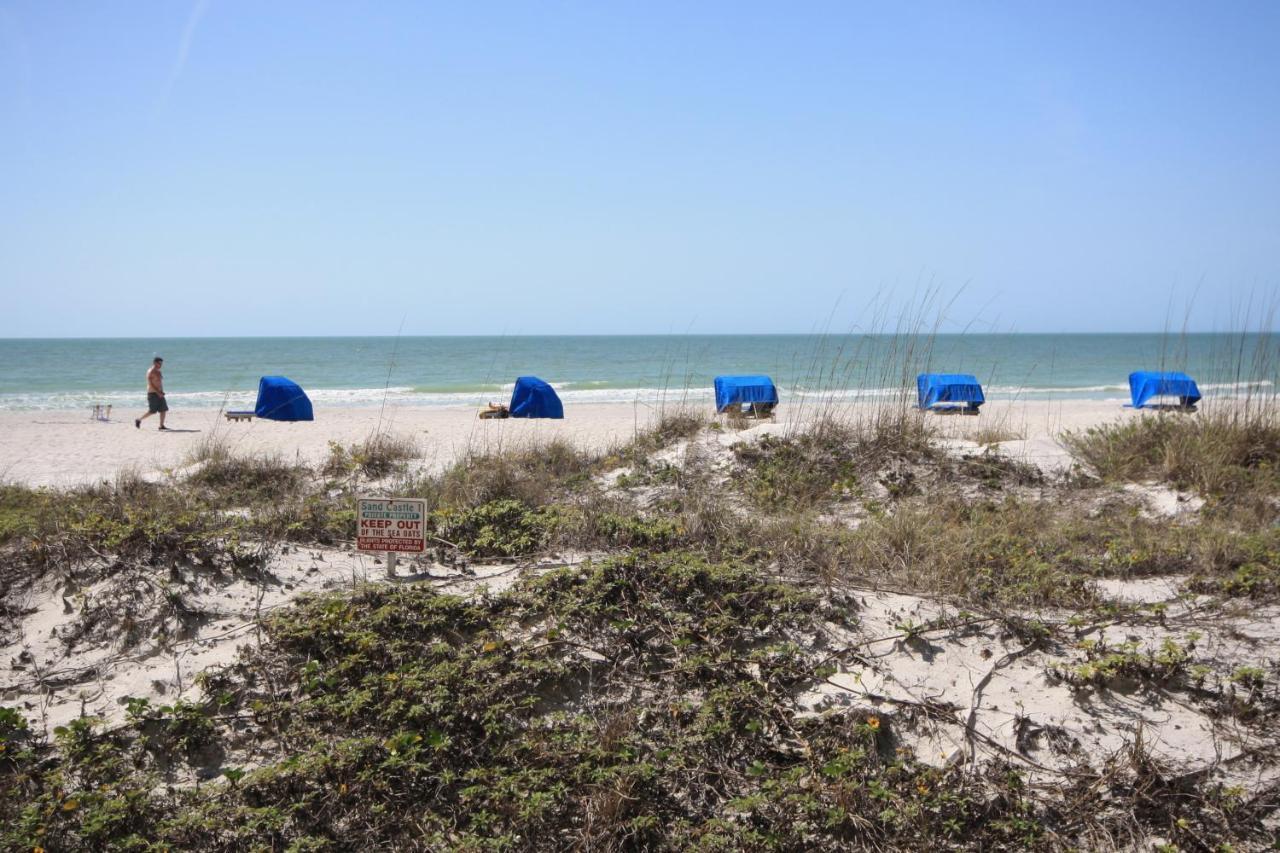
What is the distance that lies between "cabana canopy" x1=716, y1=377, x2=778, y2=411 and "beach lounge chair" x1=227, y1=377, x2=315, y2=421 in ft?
24.9

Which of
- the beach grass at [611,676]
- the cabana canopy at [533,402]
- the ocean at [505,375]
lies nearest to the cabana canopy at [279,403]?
the ocean at [505,375]

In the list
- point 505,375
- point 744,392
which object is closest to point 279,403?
point 744,392

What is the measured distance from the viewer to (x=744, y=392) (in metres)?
15.6

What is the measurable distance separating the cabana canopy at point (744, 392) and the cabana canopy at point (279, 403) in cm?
758

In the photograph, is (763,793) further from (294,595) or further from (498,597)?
(294,595)

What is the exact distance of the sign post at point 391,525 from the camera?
438 centimetres

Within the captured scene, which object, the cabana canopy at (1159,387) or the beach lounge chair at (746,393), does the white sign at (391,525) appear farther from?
the cabana canopy at (1159,387)

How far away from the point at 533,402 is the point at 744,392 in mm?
3894

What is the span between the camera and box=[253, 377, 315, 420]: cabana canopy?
49.5 feet

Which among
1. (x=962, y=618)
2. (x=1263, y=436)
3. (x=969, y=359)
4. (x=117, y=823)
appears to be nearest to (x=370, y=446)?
(x=117, y=823)

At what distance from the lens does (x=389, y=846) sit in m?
2.81

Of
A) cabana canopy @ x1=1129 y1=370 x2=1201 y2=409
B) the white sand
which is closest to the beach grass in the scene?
the white sand

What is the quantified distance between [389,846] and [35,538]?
3112 mm

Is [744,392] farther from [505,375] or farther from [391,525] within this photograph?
[505,375]
